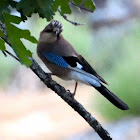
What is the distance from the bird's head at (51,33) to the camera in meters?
1.36

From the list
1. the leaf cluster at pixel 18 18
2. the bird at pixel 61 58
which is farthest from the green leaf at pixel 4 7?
the bird at pixel 61 58

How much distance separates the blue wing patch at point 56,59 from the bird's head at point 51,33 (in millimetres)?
46

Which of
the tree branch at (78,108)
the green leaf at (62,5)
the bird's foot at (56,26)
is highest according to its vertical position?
the bird's foot at (56,26)

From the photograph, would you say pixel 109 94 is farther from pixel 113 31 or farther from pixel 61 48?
pixel 113 31

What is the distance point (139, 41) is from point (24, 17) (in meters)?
2.34

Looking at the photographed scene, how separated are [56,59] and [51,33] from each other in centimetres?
7

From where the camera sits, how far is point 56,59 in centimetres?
136

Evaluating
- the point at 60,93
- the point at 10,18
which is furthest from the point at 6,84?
the point at 10,18

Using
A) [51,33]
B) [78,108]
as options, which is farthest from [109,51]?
[78,108]

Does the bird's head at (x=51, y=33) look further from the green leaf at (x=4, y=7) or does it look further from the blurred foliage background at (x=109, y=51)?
the blurred foliage background at (x=109, y=51)

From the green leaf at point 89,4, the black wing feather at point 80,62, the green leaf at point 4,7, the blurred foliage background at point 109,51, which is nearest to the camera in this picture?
the green leaf at point 4,7

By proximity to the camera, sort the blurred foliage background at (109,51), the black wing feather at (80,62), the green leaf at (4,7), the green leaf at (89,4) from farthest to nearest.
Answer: the blurred foliage background at (109,51) → the black wing feather at (80,62) → the green leaf at (89,4) → the green leaf at (4,7)

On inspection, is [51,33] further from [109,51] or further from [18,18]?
[109,51]

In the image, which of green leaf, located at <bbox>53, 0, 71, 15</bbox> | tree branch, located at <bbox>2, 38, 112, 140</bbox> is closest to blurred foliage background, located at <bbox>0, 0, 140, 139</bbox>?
tree branch, located at <bbox>2, 38, 112, 140</bbox>
